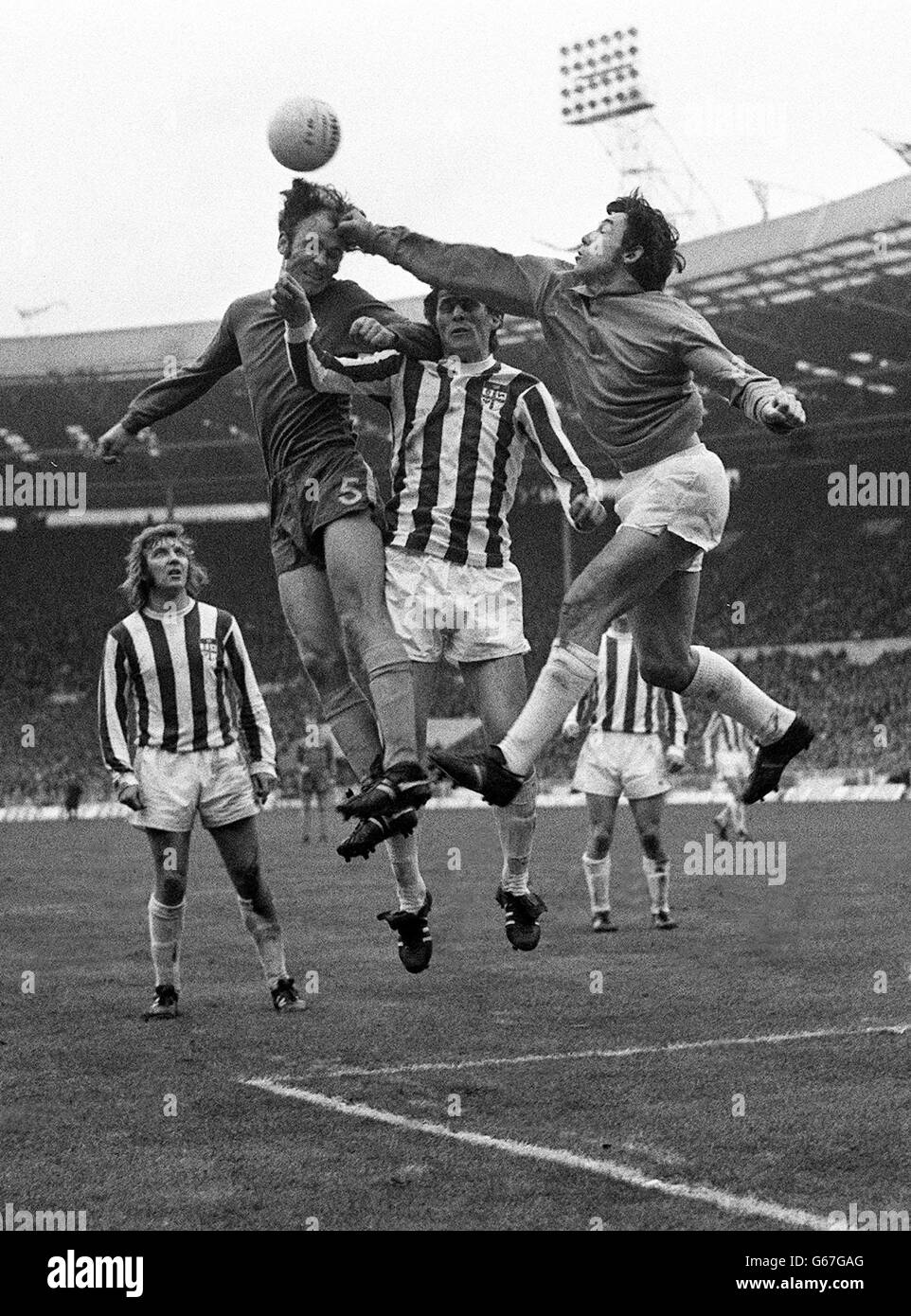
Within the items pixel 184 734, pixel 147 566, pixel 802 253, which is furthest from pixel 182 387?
pixel 802 253

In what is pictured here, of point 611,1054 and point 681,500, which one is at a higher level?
point 681,500

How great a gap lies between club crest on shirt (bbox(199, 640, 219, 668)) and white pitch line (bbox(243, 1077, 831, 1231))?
2.44 meters

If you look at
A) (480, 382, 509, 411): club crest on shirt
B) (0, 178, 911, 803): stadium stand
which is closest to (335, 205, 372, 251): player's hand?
(480, 382, 509, 411): club crest on shirt

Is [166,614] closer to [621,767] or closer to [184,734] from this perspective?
[184,734]

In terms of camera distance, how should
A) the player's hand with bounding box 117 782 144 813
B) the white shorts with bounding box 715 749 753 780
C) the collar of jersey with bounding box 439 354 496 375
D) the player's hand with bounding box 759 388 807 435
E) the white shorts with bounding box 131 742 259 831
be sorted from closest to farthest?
1. the player's hand with bounding box 759 388 807 435
2. the collar of jersey with bounding box 439 354 496 375
3. the player's hand with bounding box 117 782 144 813
4. the white shorts with bounding box 131 742 259 831
5. the white shorts with bounding box 715 749 753 780

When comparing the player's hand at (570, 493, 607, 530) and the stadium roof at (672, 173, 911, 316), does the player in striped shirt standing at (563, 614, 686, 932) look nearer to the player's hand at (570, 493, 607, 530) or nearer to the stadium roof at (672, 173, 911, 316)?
the player's hand at (570, 493, 607, 530)

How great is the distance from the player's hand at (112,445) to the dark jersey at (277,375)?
0.04 meters

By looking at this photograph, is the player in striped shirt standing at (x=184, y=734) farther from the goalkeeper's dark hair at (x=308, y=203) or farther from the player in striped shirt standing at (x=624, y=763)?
the goalkeeper's dark hair at (x=308, y=203)

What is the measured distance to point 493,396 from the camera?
222 inches

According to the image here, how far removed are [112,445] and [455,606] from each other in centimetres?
122

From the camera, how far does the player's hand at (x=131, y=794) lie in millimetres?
10273

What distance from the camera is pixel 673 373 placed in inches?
218

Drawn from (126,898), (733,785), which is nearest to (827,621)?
(733,785)

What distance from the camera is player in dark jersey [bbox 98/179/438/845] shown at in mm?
5711
